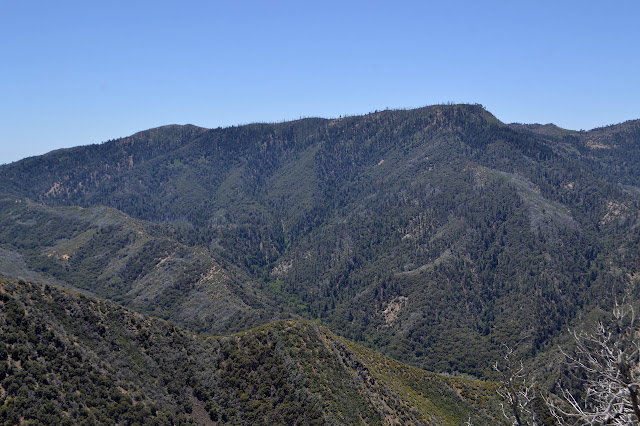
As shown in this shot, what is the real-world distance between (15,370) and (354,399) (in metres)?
53.0

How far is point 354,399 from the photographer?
9069 cm

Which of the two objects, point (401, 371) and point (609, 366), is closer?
point (609, 366)

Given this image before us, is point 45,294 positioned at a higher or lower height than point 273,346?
higher

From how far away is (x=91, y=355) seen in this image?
259ft

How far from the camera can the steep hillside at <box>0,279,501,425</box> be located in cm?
6650

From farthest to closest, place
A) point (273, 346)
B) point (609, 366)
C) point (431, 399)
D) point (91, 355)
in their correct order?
point (431, 399) → point (273, 346) → point (91, 355) → point (609, 366)

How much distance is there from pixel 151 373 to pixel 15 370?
27032 millimetres

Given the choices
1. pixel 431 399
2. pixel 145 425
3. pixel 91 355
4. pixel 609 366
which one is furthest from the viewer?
pixel 431 399

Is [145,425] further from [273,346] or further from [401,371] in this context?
[401,371]

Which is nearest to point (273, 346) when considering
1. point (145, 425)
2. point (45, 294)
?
point (145, 425)

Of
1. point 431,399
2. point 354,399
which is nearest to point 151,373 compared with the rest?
point 354,399

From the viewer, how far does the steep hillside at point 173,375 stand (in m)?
66.5

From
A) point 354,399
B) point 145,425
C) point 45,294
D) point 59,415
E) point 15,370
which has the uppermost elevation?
point 45,294

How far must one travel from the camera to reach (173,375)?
295 feet
